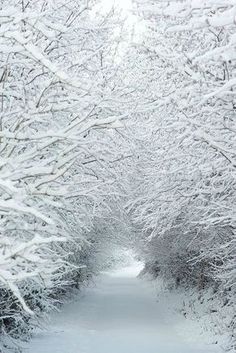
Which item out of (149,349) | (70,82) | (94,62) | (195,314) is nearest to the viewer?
Result: (70,82)

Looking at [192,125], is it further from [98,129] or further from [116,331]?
[116,331]

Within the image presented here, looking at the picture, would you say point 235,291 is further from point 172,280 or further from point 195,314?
point 172,280

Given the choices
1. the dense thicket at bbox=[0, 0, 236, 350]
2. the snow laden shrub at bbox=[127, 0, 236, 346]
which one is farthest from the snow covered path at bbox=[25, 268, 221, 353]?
the snow laden shrub at bbox=[127, 0, 236, 346]

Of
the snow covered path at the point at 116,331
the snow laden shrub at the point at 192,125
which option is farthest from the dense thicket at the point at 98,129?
the snow covered path at the point at 116,331

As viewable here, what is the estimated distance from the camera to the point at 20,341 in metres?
13.6

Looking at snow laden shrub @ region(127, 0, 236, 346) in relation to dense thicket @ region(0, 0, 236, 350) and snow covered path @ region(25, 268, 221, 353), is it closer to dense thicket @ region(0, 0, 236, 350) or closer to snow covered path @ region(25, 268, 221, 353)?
dense thicket @ region(0, 0, 236, 350)

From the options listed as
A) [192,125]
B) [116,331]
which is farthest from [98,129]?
[116,331]

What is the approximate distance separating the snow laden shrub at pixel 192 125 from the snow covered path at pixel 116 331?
63.5 inches

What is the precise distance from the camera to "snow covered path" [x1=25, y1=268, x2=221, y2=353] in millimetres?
13445

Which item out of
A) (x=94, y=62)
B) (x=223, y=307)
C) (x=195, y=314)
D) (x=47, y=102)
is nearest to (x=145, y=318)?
(x=195, y=314)

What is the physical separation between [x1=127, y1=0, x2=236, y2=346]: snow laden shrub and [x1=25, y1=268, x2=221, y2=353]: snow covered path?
1.61 m

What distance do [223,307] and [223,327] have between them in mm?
2525

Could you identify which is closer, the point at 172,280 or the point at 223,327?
the point at 223,327

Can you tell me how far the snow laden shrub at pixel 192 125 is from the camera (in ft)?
17.0
